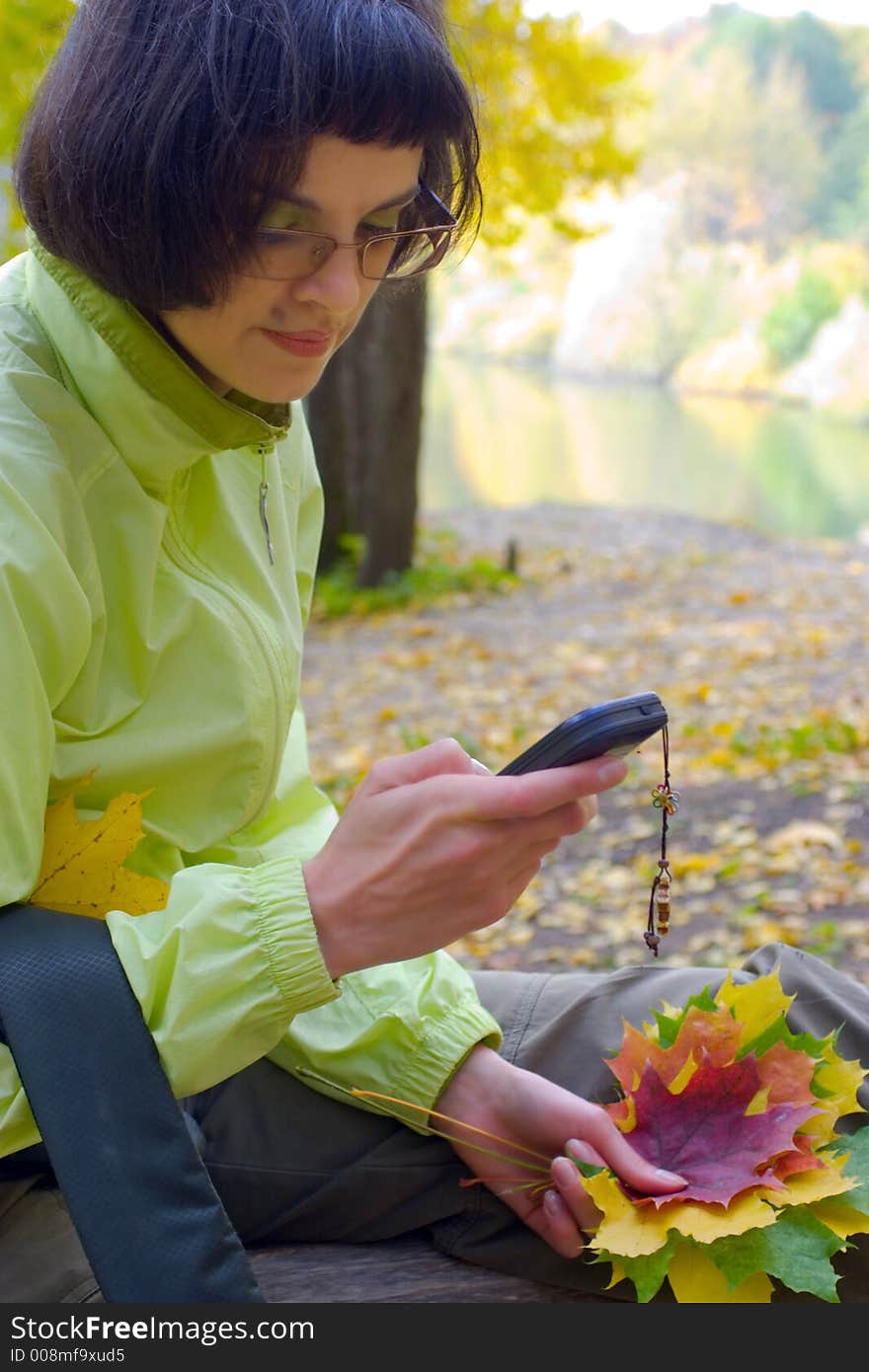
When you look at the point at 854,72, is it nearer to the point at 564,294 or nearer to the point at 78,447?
the point at 564,294

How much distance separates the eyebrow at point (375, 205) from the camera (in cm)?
134

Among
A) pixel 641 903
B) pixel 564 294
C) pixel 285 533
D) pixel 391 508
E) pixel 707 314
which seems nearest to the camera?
pixel 285 533

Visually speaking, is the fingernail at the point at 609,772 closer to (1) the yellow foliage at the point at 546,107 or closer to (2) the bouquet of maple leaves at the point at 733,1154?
(2) the bouquet of maple leaves at the point at 733,1154

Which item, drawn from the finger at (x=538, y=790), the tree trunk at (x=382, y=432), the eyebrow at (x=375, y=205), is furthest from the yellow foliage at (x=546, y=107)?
the finger at (x=538, y=790)

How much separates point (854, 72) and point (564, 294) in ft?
44.2

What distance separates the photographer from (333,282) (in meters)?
1.41

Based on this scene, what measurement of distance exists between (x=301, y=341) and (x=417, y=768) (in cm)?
50

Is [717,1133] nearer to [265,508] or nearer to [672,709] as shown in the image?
[265,508]

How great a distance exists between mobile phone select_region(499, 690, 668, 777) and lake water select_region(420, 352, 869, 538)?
11050mm

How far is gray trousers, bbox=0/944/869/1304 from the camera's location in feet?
5.25

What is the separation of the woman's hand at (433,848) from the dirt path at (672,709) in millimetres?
2195

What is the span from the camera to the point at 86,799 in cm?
153

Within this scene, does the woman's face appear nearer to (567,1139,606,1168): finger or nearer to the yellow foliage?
(567,1139,606,1168): finger

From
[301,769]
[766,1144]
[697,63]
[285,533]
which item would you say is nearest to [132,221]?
[285,533]
